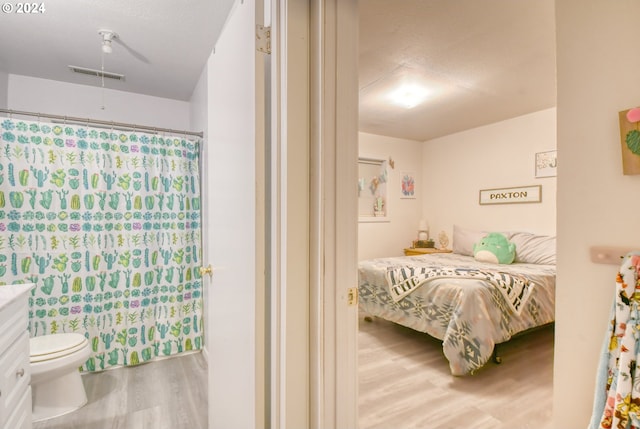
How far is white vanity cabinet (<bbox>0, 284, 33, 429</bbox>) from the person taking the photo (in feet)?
3.79

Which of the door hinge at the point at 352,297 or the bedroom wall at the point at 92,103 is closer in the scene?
the door hinge at the point at 352,297

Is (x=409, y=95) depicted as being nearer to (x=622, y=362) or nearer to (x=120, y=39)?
(x=120, y=39)

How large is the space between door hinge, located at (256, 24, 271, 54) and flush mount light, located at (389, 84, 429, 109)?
2.27 meters

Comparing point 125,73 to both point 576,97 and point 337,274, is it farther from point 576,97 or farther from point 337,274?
point 576,97

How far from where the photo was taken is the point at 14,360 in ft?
4.14

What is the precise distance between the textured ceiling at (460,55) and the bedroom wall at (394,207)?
0.90m

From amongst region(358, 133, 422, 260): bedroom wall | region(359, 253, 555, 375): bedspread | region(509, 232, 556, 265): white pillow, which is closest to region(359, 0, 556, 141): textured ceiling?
region(358, 133, 422, 260): bedroom wall

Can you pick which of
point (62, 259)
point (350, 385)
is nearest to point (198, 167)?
point (62, 259)

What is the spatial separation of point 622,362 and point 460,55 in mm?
2233

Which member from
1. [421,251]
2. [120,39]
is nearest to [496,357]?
[421,251]

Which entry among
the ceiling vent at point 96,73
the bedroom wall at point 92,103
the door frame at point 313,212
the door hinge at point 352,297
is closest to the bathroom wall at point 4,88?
the bedroom wall at point 92,103

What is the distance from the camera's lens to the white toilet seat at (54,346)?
5.75 feet

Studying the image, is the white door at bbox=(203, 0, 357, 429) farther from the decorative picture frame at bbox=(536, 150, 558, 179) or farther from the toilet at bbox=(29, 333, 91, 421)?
the decorative picture frame at bbox=(536, 150, 558, 179)

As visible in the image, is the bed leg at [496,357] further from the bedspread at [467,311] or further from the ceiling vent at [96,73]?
the ceiling vent at [96,73]
